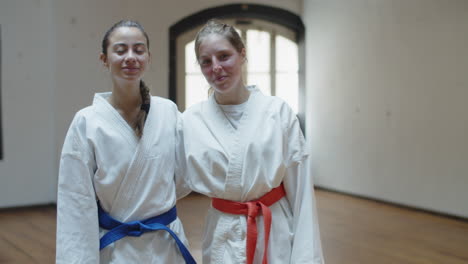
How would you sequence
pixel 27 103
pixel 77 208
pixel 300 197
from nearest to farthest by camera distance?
pixel 77 208
pixel 300 197
pixel 27 103

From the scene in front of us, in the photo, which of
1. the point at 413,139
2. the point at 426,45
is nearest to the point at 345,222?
the point at 413,139

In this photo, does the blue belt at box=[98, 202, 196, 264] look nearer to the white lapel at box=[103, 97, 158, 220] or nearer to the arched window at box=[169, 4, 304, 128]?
the white lapel at box=[103, 97, 158, 220]

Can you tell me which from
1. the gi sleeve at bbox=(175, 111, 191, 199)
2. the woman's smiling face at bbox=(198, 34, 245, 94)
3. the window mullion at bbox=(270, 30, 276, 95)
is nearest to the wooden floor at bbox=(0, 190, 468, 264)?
the window mullion at bbox=(270, 30, 276, 95)

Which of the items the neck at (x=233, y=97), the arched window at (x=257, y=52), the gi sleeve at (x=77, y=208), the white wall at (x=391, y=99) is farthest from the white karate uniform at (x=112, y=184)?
the arched window at (x=257, y=52)

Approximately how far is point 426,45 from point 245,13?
216cm

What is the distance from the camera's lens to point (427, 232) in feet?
13.8

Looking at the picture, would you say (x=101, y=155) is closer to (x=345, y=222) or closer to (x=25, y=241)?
(x=25, y=241)

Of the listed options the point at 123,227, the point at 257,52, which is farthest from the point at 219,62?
the point at 257,52

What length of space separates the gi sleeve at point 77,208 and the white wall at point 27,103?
3863mm

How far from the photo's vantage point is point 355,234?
4133 millimetres

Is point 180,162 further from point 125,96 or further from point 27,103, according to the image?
point 27,103

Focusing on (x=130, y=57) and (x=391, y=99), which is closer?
(x=130, y=57)

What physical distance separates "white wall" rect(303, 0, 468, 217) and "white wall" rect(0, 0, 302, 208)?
98.5 inches

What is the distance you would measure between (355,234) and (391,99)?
1728 mm
